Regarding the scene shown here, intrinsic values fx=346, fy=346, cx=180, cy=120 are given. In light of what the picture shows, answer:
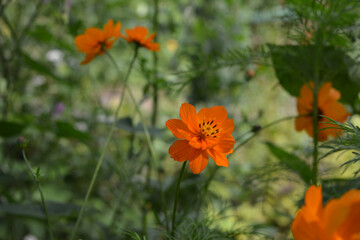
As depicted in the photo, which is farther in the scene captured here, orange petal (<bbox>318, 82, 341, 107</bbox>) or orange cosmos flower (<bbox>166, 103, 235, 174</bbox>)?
orange petal (<bbox>318, 82, 341, 107</bbox>)

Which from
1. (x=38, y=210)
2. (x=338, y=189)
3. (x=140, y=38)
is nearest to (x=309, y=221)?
(x=338, y=189)

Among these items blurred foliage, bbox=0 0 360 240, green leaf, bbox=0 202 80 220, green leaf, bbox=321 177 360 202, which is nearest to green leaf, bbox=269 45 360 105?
blurred foliage, bbox=0 0 360 240

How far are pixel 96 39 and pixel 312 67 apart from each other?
1.13 ft

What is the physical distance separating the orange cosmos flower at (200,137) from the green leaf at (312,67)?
198 mm

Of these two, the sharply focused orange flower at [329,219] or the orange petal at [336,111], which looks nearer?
the sharply focused orange flower at [329,219]

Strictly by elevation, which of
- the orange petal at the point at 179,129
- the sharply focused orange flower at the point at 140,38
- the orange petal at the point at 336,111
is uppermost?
the sharply focused orange flower at the point at 140,38

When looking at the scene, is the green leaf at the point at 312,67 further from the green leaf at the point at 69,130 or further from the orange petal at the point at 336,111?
the green leaf at the point at 69,130

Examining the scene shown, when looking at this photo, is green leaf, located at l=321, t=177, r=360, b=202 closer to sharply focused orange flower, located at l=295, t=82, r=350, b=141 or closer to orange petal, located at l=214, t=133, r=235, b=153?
sharply focused orange flower, located at l=295, t=82, r=350, b=141

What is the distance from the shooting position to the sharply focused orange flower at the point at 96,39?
0.54 metres

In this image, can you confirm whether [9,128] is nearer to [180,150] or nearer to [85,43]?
[85,43]

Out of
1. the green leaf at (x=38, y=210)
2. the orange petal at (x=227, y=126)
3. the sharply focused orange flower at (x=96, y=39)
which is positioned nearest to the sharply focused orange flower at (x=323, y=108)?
the orange petal at (x=227, y=126)

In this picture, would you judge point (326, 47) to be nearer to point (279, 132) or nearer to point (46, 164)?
point (46, 164)

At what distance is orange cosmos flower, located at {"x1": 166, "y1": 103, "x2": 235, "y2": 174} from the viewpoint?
0.36 m

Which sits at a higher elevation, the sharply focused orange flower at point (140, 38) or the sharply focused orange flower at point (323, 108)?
the sharply focused orange flower at point (140, 38)
